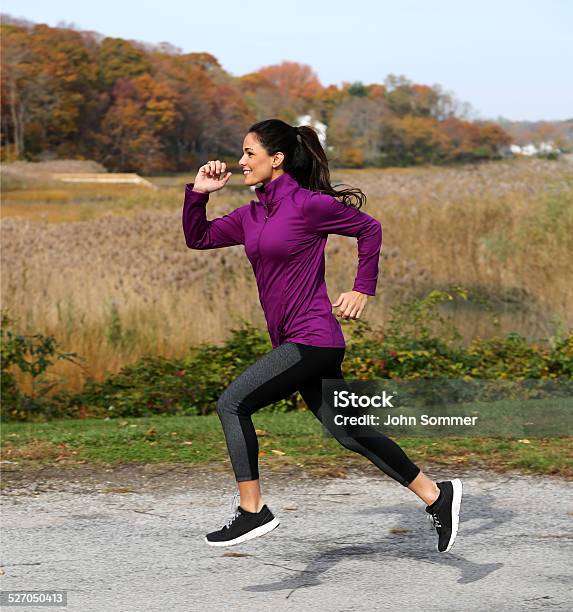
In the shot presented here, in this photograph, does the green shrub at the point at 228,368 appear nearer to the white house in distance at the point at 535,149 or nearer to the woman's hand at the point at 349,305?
the woman's hand at the point at 349,305

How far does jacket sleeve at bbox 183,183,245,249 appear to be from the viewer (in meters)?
4.99

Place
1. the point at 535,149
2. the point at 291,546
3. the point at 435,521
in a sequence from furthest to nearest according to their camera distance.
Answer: the point at 535,149
the point at 291,546
the point at 435,521

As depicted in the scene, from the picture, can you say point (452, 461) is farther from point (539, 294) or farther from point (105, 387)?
point (539, 294)

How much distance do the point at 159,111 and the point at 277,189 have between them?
2363 centimetres

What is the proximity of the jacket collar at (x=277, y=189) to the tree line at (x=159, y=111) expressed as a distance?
2069 cm

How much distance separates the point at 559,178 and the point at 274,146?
14.7 m

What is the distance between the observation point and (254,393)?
482 cm

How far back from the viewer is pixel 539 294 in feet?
49.5

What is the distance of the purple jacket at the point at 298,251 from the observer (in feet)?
15.6

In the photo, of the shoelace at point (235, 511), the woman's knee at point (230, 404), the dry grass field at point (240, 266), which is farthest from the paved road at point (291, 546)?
the dry grass field at point (240, 266)

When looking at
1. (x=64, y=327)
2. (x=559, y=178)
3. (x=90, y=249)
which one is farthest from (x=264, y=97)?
(x=64, y=327)

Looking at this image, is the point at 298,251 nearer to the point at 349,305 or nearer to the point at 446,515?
the point at 349,305

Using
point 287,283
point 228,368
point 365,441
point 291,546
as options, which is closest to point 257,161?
point 287,283

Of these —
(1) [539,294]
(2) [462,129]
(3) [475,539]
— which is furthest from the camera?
(2) [462,129]
